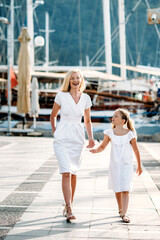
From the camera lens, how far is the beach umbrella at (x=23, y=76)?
795 inches

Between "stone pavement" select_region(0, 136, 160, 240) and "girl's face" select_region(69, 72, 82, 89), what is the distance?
58.9 inches

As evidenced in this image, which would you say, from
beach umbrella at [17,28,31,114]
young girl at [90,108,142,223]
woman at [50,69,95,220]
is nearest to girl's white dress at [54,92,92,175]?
woman at [50,69,95,220]

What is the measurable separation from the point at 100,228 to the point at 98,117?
2288 cm

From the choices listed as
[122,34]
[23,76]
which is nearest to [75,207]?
[23,76]

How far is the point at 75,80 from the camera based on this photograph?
4977mm

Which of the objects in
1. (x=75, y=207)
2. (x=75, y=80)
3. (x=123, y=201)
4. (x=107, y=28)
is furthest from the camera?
(x=107, y=28)

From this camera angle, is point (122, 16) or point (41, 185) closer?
point (41, 185)

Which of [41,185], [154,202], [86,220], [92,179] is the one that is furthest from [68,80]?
[92,179]

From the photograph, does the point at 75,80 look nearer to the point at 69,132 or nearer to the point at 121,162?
the point at 69,132

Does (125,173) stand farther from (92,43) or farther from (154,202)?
(92,43)

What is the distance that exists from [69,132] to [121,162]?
0.67 metres

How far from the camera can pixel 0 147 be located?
1346 cm

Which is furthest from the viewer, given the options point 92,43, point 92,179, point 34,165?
point 92,43

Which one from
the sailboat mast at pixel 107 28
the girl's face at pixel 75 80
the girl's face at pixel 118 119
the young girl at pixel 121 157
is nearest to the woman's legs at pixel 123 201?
the young girl at pixel 121 157
